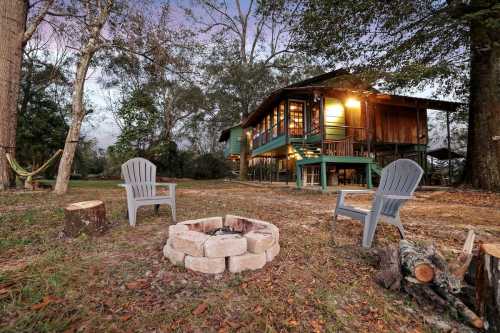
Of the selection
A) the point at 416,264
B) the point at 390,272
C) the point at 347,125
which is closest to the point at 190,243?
the point at 390,272

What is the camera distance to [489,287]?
1.37m

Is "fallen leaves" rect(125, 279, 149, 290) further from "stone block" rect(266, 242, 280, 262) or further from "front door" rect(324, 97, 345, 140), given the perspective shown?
"front door" rect(324, 97, 345, 140)

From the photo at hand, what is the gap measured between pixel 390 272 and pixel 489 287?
1.92ft

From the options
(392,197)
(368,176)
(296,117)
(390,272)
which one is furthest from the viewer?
(296,117)

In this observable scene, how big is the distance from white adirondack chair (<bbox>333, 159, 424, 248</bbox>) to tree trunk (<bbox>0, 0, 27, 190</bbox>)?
9.40m

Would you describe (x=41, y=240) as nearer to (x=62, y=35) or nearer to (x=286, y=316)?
(x=286, y=316)

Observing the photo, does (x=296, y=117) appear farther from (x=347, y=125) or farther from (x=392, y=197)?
(x=392, y=197)

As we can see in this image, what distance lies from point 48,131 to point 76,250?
528 inches

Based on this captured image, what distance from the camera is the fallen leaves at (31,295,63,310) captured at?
1.49 m

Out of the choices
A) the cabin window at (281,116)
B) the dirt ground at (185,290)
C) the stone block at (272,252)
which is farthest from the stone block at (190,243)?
the cabin window at (281,116)

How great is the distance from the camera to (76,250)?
8.02 ft

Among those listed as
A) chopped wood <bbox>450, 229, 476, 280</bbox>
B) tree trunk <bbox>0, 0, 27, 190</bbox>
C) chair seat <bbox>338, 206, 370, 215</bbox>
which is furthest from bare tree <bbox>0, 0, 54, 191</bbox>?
chopped wood <bbox>450, 229, 476, 280</bbox>

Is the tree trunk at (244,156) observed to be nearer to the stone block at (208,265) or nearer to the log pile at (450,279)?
the stone block at (208,265)

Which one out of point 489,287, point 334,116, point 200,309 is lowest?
point 200,309
